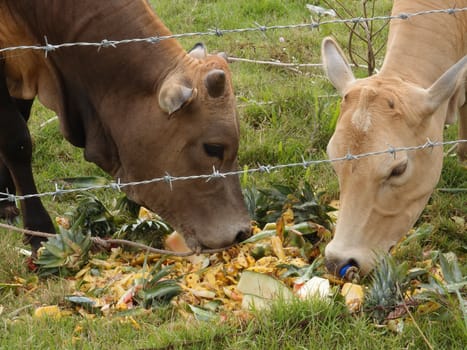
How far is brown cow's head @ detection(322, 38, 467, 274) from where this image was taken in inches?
161

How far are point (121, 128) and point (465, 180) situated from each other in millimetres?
2580

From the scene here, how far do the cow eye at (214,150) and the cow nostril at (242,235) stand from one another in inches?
16.6

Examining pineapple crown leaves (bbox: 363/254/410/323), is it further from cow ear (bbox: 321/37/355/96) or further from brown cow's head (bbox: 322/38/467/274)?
cow ear (bbox: 321/37/355/96)

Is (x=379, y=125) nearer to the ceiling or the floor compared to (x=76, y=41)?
nearer to the floor

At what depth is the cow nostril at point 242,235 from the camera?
443cm

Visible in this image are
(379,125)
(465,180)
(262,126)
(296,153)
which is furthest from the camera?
(262,126)

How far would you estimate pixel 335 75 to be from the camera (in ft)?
15.3

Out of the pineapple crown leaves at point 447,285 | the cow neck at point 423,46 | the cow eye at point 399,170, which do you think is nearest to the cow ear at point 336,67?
the cow neck at point 423,46

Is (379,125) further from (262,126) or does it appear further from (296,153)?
(262,126)

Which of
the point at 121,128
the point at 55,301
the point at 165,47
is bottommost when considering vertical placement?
the point at 55,301

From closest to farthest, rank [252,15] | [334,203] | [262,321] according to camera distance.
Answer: [262,321] → [334,203] → [252,15]

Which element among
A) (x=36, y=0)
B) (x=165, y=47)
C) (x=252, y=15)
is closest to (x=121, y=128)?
(x=165, y=47)

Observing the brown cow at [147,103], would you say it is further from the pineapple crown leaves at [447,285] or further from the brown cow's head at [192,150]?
the pineapple crown leaves at [447,285]

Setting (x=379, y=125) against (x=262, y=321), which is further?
(x=379, y=125)
